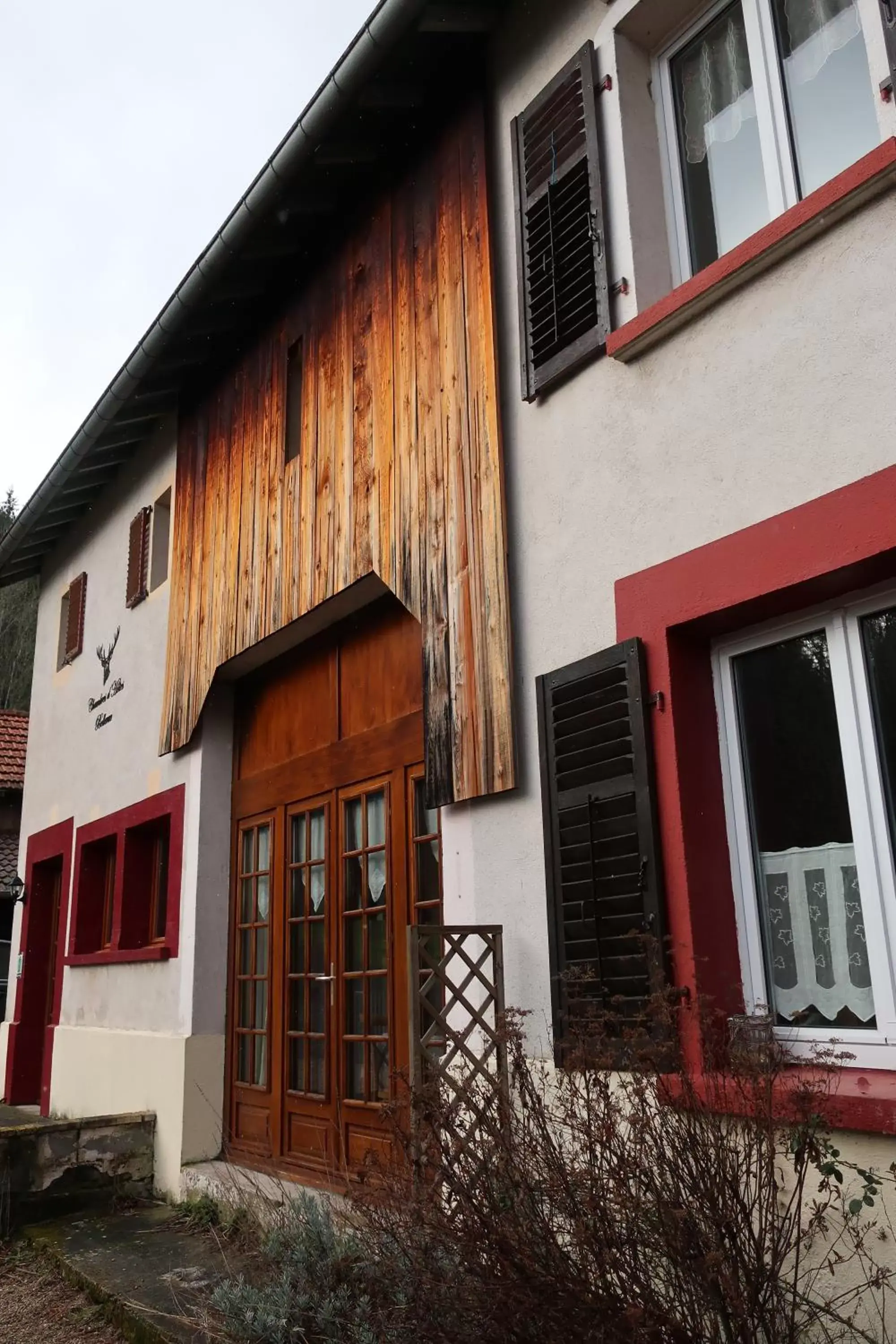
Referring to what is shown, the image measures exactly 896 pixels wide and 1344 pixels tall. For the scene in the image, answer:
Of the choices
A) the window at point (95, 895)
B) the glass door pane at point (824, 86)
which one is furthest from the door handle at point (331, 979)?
the glass door pane at point (824, 86)

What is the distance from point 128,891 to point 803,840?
684cm

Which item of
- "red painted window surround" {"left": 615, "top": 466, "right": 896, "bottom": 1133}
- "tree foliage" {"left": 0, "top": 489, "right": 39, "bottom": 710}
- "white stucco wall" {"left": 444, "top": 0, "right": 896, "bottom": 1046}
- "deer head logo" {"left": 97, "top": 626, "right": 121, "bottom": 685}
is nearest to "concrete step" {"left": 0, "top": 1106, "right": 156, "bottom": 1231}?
"white stucco wall" {"left": 444, "top": 0, "right": 896, "bottom": 1046}

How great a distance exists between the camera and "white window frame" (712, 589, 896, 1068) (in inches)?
139

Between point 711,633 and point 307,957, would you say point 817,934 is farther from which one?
point 307,957

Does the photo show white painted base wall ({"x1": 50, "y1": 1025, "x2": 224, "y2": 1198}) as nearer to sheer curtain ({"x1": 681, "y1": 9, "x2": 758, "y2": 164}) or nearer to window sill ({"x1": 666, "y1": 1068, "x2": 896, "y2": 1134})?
window sill ({"x1": 666, "y1": 1068, "x2": 896, "y2": 1134})

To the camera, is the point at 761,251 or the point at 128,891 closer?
the point at 761,251

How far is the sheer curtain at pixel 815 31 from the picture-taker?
13.8 feet

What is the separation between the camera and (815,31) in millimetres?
4328

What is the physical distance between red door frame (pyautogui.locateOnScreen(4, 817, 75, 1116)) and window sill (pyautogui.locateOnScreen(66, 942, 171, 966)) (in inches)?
34.8

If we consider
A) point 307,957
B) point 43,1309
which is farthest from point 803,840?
point 43,1309

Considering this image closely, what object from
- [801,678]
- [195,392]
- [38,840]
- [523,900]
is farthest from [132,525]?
[801,678]

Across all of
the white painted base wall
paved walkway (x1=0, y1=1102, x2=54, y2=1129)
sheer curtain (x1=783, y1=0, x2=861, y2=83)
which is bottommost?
paved walkway (x1=0, y1=1102, x2=54, y2=1129)

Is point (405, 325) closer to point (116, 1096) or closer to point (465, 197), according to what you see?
point (465, 197)

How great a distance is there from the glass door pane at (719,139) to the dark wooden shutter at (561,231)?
1.31 feet
